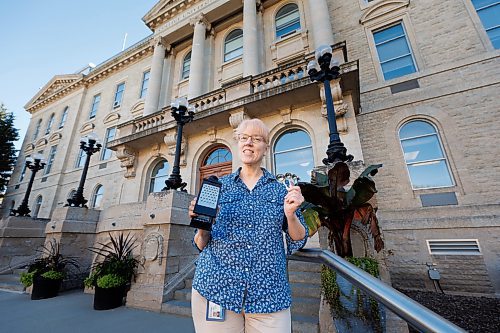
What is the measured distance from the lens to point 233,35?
12391mm

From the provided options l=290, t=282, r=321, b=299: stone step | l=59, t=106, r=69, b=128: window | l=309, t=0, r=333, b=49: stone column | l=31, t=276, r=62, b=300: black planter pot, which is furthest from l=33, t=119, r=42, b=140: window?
l=290, t=282, r=321, b=299: stone step

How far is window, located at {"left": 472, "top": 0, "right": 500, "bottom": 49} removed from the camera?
7.12 meters

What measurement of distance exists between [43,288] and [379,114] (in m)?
12.1

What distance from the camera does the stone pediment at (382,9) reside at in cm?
902

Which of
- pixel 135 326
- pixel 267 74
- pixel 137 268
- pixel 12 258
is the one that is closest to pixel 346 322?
pixel 135 326

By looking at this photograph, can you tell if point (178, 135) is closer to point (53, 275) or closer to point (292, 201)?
point (53, 275)

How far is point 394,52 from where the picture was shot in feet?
28.2

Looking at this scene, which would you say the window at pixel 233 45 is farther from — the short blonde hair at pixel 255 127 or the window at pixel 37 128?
the window at pixel 37 128

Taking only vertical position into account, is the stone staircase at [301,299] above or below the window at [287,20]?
below

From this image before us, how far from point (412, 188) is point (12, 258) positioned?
16.6m

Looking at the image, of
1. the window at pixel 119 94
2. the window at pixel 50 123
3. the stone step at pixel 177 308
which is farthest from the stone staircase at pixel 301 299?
the window at pixel 50 123

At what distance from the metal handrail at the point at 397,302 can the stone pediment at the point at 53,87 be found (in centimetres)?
2610

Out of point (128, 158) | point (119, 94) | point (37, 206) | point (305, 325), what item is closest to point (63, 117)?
point (119, 94)

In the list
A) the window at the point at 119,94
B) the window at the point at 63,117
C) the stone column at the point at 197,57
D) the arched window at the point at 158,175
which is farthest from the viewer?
the window at the point at 63,117
